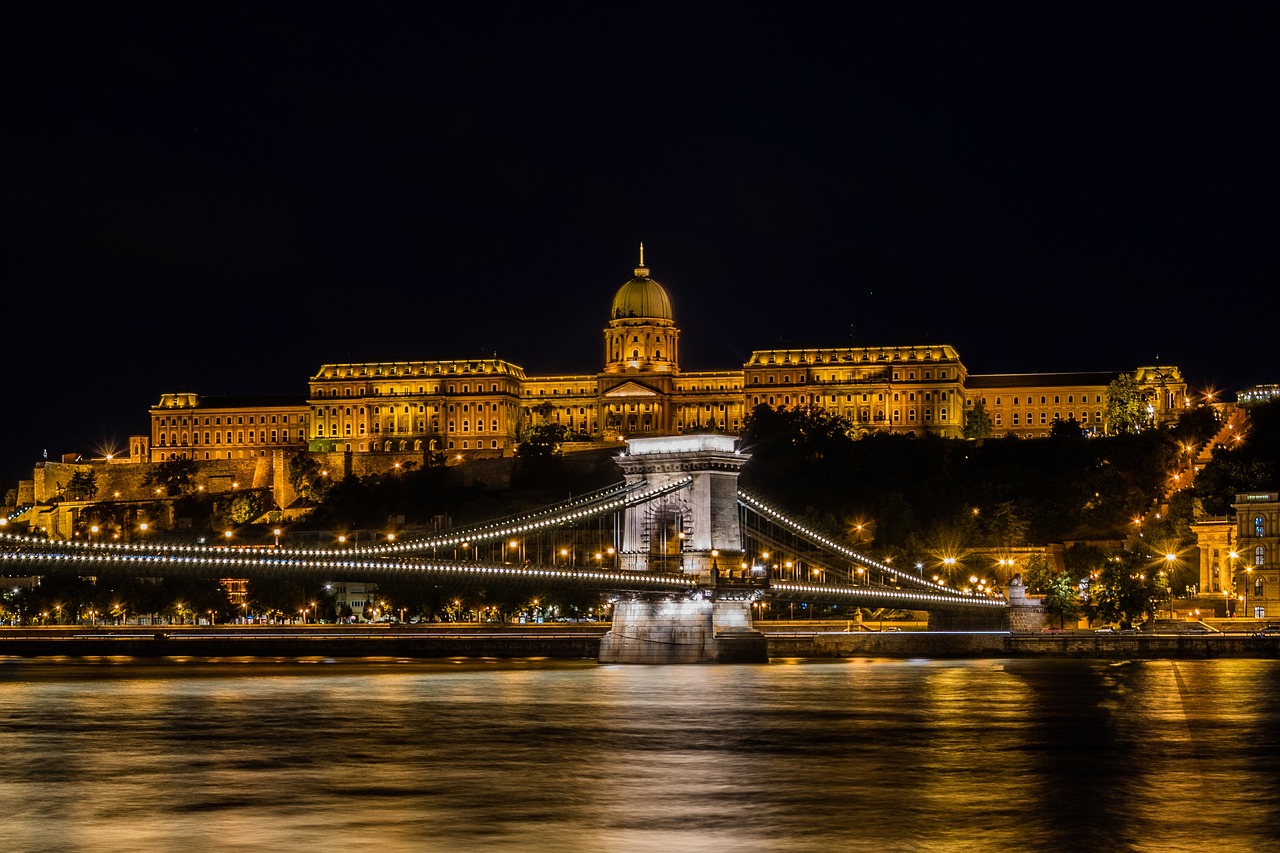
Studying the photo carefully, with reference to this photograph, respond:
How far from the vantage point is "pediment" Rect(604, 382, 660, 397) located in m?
158

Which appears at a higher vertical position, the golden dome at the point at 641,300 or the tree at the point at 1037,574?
the golden dome at the point at 641,300

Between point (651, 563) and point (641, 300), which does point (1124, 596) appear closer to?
point (651, 563)

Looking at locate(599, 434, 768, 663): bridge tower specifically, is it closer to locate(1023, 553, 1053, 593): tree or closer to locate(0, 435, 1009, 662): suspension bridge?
locate(0, 435, 1009, 662): suspension bridge

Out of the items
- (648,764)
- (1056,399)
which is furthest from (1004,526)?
(648,764)

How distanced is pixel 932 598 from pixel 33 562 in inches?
1356

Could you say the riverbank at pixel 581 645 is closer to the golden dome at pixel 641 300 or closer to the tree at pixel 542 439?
the tree at pixel 542 439

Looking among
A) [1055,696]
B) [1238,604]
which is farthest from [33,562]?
[1238,604]

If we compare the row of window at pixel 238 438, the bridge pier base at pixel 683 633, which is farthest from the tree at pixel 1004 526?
the row of window at pixel 238 438

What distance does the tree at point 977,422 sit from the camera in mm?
149000

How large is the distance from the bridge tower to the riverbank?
25.9ft

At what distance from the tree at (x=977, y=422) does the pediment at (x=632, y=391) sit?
76.5 feet

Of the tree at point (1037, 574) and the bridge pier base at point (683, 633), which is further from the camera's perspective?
the tree at point (1037, 574)

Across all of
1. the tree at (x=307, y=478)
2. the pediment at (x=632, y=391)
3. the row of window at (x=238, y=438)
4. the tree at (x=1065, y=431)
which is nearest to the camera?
the tree at (x=1065, y=431)

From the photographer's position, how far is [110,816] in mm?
23781
